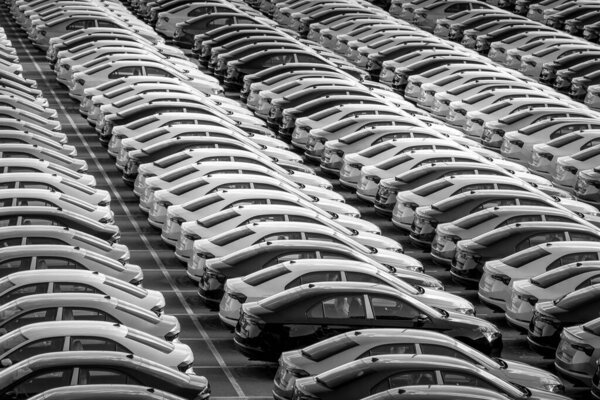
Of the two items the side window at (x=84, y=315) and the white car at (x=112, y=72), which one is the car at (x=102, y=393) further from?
the white car at (x=112, y=72)

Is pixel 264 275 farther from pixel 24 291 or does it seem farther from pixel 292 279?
pixel 24 291

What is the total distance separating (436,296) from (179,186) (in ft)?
18.1

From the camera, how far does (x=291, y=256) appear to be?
20359mm

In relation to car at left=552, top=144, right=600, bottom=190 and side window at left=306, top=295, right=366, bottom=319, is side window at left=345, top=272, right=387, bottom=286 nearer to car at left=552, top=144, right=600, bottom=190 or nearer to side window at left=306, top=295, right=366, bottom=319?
side window at left=306, top=295, right=366, bottom=319

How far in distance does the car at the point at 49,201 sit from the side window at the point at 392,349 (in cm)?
733

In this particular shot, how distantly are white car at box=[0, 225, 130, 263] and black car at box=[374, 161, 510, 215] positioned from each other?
6734 millimetres

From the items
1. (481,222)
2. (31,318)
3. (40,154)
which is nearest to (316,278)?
(31,318)

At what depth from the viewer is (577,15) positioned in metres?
48.6

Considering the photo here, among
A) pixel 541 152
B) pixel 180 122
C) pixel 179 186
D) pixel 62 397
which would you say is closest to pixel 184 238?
pixel 179 186

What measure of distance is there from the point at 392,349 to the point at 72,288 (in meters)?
4.26

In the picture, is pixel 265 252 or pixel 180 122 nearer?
pixel 265 252

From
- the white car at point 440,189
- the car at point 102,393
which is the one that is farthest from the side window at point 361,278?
the car at point 102,393

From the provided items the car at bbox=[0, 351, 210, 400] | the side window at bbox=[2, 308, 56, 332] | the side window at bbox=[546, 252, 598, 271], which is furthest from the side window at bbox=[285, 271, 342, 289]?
the car at bbox=[0, 351, 210, 400]

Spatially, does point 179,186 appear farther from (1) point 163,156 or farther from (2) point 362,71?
(2) point 362,71
